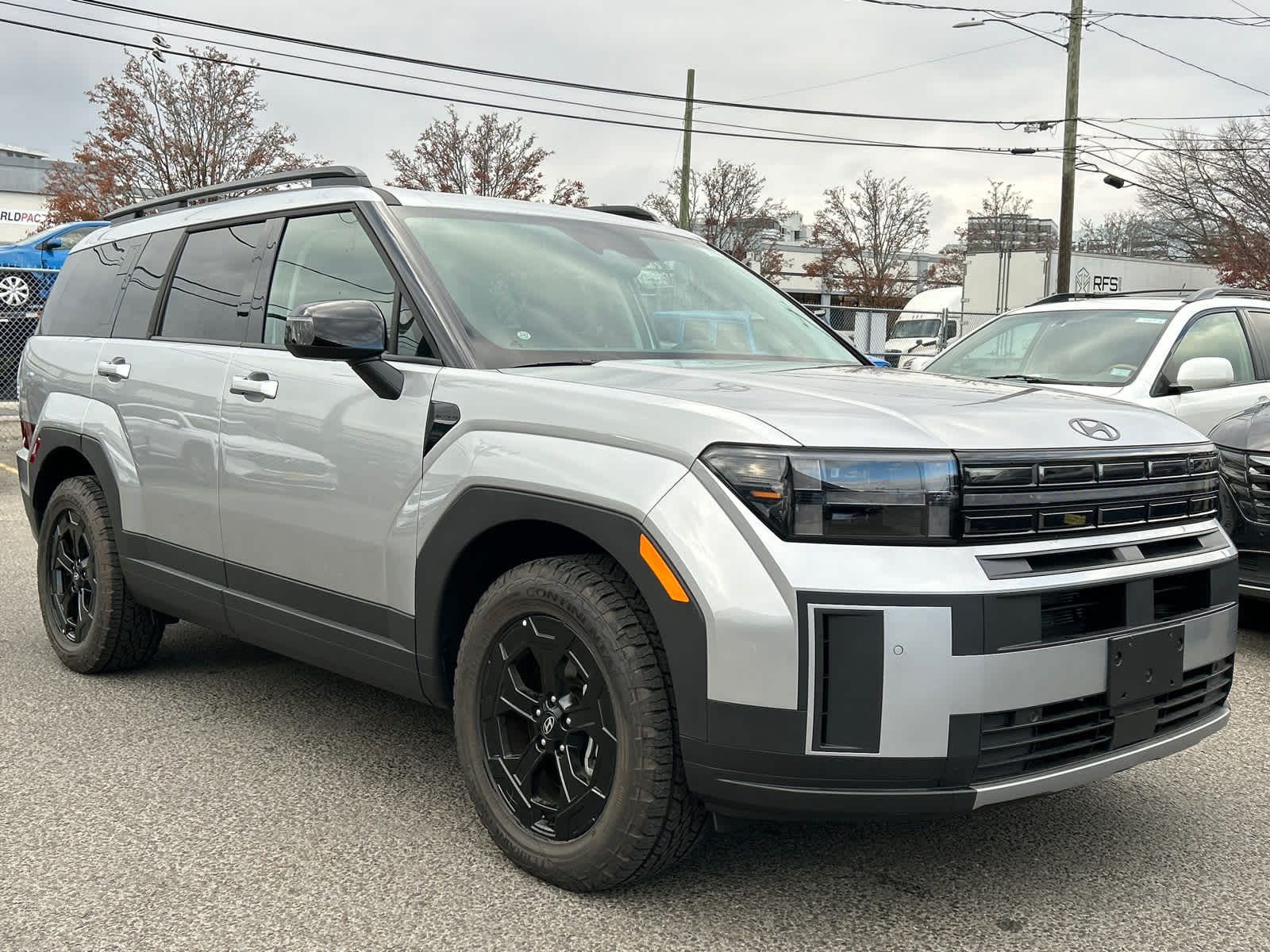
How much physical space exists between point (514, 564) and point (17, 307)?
15.3 m

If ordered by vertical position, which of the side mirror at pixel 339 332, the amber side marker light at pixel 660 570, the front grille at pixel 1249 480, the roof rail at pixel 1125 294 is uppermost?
the roof rail at pixel 1125 294

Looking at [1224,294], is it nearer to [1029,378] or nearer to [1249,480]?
[1029,378]

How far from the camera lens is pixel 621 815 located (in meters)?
2.80

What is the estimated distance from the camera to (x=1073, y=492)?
9.02 feet

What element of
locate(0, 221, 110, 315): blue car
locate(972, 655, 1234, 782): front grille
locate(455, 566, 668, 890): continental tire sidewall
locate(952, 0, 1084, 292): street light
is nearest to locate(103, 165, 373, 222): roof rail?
locate(455, 566, 668, 890): continental tire sidewall

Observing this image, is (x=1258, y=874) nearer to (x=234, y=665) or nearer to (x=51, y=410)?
(x=234, y=665)

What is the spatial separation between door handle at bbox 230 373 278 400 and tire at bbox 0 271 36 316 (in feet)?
46.1

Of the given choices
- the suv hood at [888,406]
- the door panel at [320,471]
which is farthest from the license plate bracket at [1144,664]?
the door panel at [320,471]

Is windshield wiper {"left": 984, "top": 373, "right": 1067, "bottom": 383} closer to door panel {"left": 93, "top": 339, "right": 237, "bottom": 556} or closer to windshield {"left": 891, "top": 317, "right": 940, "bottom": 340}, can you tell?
door panel {"left": 93, "top": 339, "right": 237, "bottom": 556}

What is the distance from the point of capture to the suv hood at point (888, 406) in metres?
2.64

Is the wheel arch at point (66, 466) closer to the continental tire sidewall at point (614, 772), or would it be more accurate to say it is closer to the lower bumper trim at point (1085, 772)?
the continental tire sidewall at point (614, 772)

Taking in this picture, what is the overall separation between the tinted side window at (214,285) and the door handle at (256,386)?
234 millimetres

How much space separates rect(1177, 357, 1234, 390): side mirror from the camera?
22.4 ft

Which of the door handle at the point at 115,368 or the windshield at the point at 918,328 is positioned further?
the windshield at the point at 918,328
